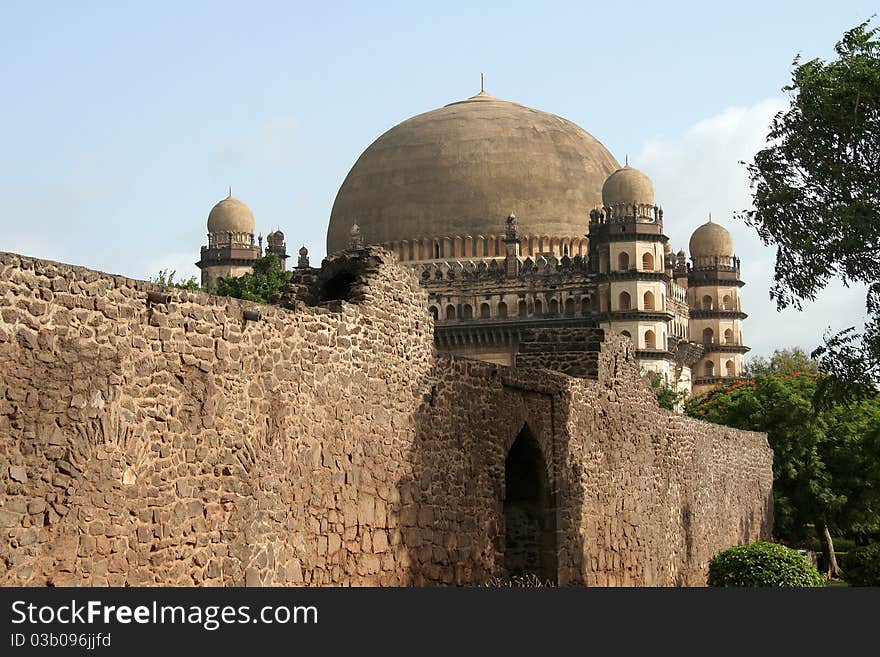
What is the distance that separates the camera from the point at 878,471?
103 ft

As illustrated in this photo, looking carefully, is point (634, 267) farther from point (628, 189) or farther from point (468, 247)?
point (468, 247)

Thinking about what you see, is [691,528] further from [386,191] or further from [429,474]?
[386,191]

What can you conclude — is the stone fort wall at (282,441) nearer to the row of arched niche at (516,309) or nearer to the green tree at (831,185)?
the green tree at (831,185)

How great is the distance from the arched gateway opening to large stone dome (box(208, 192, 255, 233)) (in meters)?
77.5

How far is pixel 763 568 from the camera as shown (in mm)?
19938

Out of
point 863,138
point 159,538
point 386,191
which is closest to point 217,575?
point 159,538

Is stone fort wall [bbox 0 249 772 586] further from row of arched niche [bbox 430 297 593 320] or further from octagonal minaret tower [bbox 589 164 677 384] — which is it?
row of arched niche [bbox 430 297 593 320]

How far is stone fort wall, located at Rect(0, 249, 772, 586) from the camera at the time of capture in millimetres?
10562

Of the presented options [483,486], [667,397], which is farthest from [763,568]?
[667,397]

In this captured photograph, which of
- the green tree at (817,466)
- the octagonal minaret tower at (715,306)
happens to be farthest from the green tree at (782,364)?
the green tree at (817,466)

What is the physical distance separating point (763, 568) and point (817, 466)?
13.7 m

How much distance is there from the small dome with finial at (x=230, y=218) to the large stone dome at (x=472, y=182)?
230 inches

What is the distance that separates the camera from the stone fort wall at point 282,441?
10.6 meters

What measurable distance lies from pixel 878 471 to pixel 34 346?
23807mm
